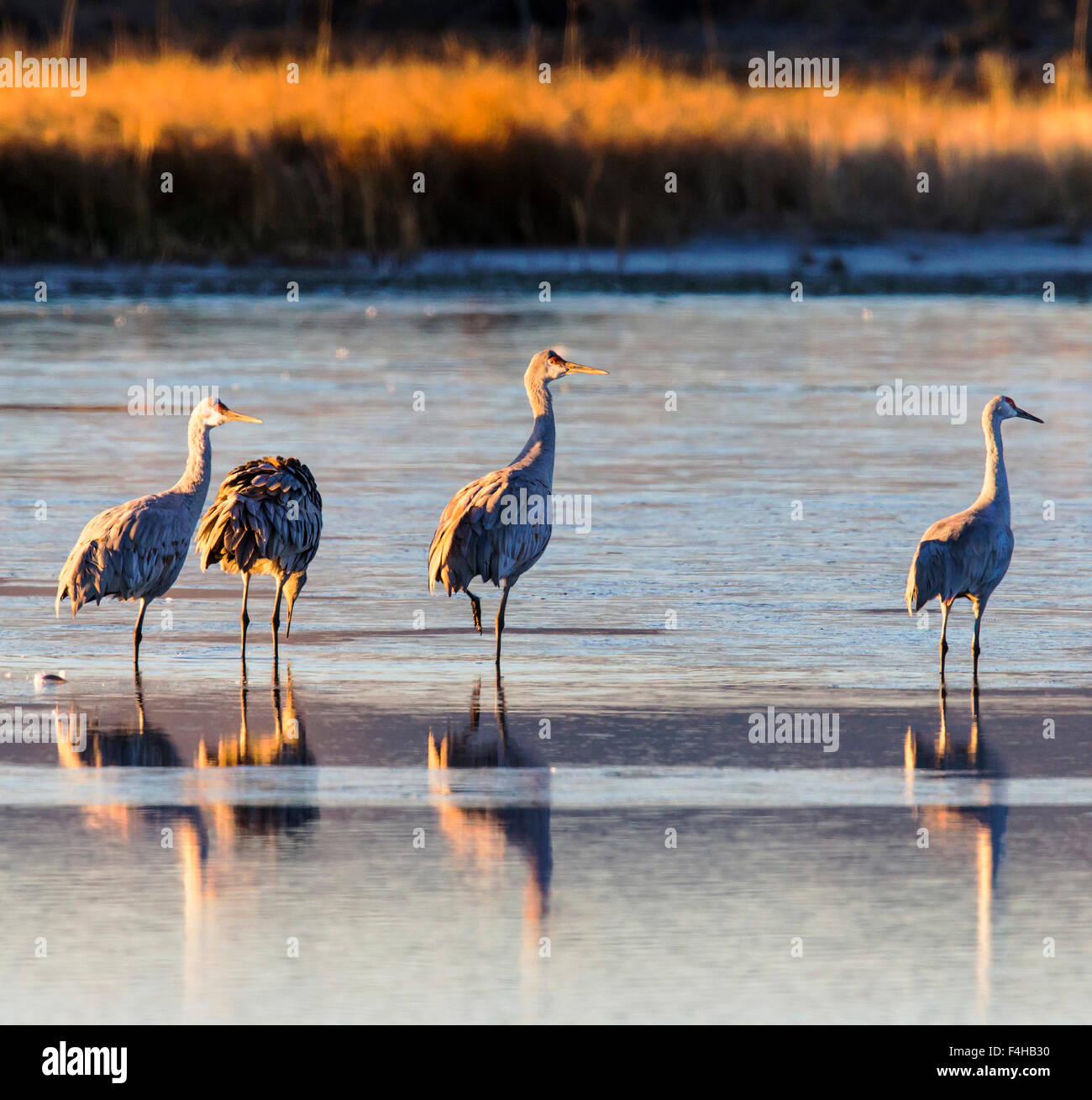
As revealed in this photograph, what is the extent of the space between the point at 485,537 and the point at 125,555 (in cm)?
153

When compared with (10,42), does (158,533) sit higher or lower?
lower

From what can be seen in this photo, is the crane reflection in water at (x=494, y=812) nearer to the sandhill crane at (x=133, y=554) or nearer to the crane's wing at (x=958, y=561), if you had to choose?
the sandhill crane at (x=133, y=554)

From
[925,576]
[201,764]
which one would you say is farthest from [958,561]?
[201,764]

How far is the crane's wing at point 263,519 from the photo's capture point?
419 inches

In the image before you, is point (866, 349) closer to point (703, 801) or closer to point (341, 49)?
point (703, 801)

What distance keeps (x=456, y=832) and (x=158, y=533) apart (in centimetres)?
318

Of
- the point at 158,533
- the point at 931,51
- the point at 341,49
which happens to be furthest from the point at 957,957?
the point at 931,51

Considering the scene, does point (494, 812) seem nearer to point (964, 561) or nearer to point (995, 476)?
point (964, 561)

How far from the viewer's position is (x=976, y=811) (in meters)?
8.04

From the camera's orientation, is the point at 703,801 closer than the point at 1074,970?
No

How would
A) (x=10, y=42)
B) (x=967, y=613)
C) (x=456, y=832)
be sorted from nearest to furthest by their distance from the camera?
(x=456, y=832) < (x=967, y=613) < (x=10, y=42)

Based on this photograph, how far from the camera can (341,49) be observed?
5081 centimetres

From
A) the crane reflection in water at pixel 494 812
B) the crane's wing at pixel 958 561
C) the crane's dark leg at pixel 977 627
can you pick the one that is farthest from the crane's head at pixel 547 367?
the crane reflection in water at pixel 494 812

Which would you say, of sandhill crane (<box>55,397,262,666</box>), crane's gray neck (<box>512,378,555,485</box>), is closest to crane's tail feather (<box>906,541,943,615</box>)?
crane's gray neck (<box>512,378,555,485</box>)
